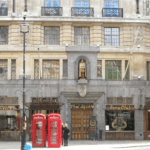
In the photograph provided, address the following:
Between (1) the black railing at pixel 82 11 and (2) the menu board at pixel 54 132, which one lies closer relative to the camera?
(2) the menu board at pixel 54 132

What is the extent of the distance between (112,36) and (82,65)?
3.91m

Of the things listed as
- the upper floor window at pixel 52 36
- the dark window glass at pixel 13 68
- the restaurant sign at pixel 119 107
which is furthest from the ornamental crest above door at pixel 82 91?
the dark window glass at pixel 13 68

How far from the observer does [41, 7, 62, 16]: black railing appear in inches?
1423

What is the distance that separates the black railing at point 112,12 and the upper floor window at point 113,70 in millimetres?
4058

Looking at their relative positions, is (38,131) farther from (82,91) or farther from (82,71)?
(82,71)

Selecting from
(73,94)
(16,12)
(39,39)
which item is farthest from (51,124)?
(16,12)

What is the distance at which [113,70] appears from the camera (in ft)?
119

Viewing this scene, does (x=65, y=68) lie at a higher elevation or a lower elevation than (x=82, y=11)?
lower

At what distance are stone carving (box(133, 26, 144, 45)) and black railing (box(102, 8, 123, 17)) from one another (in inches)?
74.7

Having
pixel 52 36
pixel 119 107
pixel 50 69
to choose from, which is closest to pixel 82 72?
pixel 50 69

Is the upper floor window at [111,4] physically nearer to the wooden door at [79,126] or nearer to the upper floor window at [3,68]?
the wooden door at [79,126]

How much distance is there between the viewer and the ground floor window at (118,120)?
115 ft

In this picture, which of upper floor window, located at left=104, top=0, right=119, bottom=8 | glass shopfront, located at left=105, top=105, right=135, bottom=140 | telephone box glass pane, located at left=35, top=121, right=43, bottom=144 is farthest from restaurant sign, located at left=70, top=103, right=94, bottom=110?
upper floor window, located at left=104, top=0, right=119, bottom=8

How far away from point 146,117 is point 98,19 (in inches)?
368
